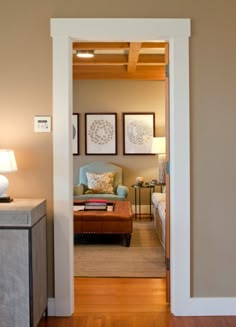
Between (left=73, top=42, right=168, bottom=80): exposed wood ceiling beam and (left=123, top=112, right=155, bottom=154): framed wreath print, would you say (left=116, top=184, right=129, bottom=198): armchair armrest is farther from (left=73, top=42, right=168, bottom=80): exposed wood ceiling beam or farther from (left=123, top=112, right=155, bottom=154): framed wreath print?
(left=73, top=42, right=168, bottom=80): exposed wood ceiling beam

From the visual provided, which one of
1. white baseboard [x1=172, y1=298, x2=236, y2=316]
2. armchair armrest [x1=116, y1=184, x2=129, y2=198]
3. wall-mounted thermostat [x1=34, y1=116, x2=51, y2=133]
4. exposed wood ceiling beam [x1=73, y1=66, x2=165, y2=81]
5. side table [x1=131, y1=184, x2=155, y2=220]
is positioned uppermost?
exposed wood ceiling beam [x1=73, y1=66, x2=165, y2=81]

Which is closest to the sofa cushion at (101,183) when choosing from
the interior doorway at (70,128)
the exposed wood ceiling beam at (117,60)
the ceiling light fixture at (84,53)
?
the exposed wood ceiling beam at (117,60)

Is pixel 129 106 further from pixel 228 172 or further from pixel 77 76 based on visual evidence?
pixel 228 172

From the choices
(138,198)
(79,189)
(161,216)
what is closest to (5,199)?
(161,216)

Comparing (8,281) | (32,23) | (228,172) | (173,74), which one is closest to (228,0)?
(173,74)

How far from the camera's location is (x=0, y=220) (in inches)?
97.6

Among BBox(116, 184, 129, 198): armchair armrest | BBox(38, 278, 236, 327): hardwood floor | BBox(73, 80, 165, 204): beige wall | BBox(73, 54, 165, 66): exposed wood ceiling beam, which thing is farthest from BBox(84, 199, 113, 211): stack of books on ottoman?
BBox(73, 54, 165, 66): exposed wood ceiling beam

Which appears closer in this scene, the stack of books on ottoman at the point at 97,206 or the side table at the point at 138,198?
the stack of books on ottoman at the point at 97,206

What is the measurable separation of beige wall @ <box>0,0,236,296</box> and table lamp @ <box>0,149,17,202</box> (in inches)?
8.7

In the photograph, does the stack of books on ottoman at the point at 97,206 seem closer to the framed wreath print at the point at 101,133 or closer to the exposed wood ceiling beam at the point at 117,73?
the framed wreath print at the point at 101,133

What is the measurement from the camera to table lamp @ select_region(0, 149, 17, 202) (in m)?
2.74

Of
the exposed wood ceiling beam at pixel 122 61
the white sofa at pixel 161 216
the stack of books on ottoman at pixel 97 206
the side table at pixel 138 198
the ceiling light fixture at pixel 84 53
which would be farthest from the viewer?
the side table at pixel 138 198

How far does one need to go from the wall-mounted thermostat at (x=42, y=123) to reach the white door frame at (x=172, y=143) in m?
0.05

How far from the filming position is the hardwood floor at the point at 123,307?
114 inches
